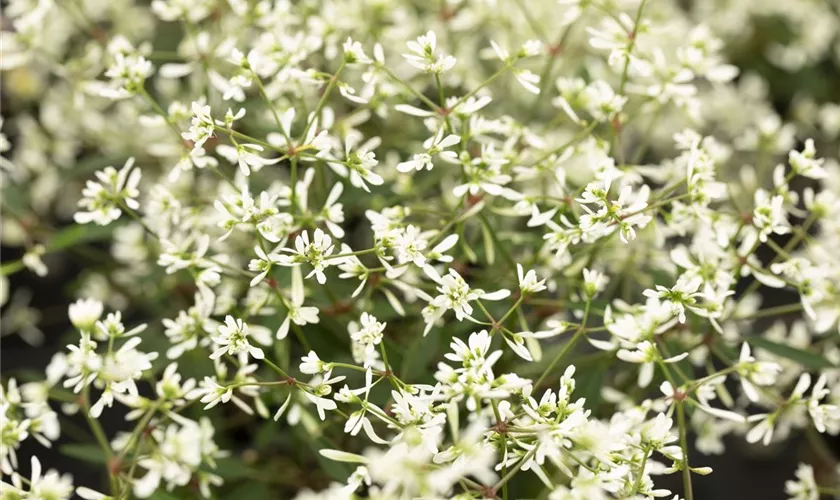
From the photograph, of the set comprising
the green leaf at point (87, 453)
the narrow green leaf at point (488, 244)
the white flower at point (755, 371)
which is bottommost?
the green leaf at point (87, 453)

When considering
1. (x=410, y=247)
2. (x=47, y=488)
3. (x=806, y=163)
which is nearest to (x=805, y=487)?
(x=806, y=163)

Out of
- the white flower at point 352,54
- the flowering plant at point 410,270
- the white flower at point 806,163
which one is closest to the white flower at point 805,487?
the flowering plant at point 410,270

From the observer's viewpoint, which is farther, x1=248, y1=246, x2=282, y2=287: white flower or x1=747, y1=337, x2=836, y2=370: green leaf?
x1=747, y1=337, x2=836, y2=370: green leaf

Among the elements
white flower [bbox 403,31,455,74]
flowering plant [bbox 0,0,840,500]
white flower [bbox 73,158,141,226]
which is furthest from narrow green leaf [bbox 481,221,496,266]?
white flower [bbox 73,158,141,226]

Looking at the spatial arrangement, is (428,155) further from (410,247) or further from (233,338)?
(233,338)

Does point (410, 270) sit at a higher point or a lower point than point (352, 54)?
lower

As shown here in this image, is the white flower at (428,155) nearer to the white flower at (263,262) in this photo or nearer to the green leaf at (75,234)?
the white flower at (263,262)

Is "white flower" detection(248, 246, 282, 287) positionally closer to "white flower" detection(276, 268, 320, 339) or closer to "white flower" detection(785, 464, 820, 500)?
"white flower" detection(276, 268, 320, 339)

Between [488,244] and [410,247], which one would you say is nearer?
[410,247]
